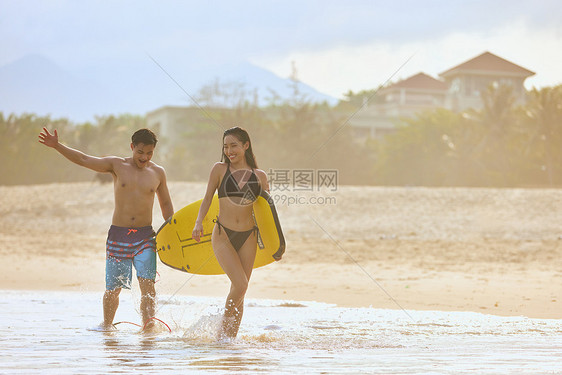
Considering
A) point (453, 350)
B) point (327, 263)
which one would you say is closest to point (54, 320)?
point (453, 350)

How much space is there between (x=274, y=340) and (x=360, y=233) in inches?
409

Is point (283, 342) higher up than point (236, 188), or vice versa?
point (236, 188)

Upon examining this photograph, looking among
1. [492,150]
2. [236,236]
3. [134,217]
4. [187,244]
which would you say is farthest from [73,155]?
[492,150]

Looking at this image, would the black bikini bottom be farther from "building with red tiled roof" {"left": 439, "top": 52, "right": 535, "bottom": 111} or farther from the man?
"building with red tiled roof" {"left": 439, "top": 52, "right": 535, "bottom": 111}

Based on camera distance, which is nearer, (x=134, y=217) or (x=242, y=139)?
(x=242, y=139)

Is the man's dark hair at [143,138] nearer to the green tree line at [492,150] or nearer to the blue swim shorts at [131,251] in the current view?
the blue swim shorts at [131,251]

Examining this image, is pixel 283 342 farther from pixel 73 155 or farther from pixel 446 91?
pixel 446 91

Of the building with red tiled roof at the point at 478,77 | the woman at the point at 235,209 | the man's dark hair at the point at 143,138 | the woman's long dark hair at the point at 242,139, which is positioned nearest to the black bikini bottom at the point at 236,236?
the woman at the point at 235,209

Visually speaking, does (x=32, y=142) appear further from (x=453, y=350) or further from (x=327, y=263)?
(x=453, y=350)

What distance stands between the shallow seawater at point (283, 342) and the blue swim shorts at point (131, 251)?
508mm

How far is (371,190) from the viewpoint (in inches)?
768

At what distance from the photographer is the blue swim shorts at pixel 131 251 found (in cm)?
542

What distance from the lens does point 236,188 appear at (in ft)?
16.6

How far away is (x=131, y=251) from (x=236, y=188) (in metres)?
1.02
